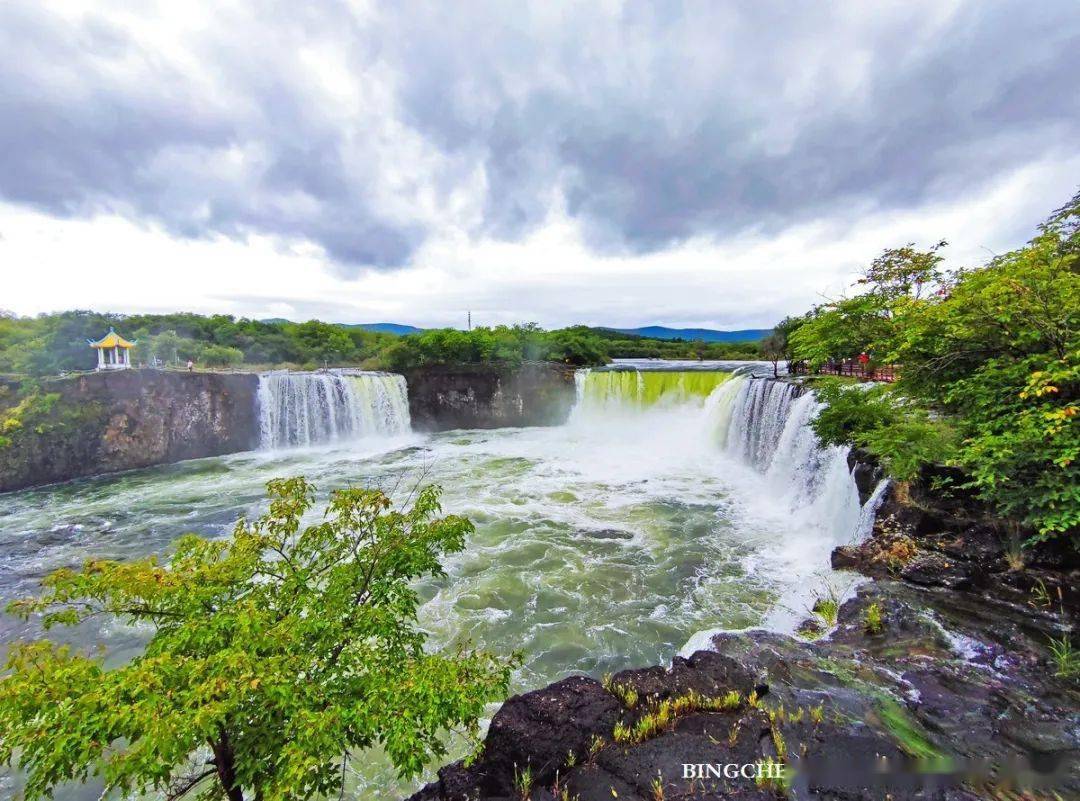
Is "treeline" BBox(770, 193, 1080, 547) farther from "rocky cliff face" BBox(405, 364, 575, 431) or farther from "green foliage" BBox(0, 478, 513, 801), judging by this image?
"rocky cliff face" BBox(405, 364, 575, 431)

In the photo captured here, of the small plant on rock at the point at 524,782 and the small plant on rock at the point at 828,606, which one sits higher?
the small plant on rock at the point at 524,782

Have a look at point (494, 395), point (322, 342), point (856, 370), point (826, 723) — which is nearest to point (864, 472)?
point (826, 723)

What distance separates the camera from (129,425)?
18719 millimetres

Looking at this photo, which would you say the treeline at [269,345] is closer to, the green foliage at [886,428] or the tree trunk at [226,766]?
the green foliage at [886,428]

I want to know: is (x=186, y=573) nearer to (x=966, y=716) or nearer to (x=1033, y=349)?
(x=966, y=716)

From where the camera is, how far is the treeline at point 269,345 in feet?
79.8

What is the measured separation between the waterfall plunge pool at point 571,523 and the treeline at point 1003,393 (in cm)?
212

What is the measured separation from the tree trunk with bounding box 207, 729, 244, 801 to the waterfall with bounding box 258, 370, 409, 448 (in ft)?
69.1

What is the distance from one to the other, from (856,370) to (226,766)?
72.6ft

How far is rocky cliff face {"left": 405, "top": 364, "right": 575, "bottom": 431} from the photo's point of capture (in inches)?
1048

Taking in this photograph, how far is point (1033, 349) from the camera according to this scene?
626 cm

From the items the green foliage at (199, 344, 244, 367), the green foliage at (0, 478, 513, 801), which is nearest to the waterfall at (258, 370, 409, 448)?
the green foliage at (199, 344, 244, 367)

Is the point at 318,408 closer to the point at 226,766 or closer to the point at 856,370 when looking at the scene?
the point at 226,766

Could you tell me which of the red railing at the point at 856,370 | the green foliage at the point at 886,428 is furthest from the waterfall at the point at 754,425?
the red railing at the point at 856,370
